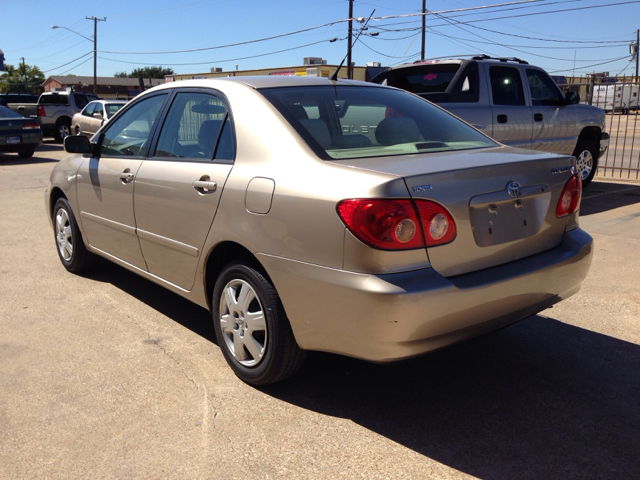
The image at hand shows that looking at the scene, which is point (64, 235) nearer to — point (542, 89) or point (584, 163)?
point (542, 89)

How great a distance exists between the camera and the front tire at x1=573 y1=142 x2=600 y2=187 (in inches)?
389

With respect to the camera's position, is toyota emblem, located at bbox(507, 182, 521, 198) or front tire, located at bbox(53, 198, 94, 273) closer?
toyota emblem, located at bbox(507, 182, 521, 198)

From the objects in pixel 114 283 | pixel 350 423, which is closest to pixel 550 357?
pixel 350 423

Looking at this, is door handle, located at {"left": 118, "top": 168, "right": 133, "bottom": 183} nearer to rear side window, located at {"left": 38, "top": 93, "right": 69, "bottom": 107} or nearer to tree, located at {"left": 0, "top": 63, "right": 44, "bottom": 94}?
rear side window, located at {"left": 38, "top": 93, "right": 69, "bottom": 107}

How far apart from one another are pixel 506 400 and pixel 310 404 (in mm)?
1029

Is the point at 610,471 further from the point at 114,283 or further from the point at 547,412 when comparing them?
the point at 114,283

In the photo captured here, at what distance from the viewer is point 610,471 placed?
8.54ft

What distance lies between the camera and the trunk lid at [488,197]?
2773 millimetres

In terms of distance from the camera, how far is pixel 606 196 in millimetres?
9742

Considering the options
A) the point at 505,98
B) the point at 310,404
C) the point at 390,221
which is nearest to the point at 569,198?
the point at 390,221

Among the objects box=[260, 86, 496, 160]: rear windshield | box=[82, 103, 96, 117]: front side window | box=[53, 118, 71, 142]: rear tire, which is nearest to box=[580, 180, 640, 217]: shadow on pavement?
box=[260, 86, 496, 160]: rear windshield

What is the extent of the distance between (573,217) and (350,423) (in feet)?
5.59

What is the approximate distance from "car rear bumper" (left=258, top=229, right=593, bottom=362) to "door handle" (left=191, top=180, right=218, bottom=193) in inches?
23.8

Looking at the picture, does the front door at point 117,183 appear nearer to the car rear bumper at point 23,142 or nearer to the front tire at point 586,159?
the front tire at point 586,159
